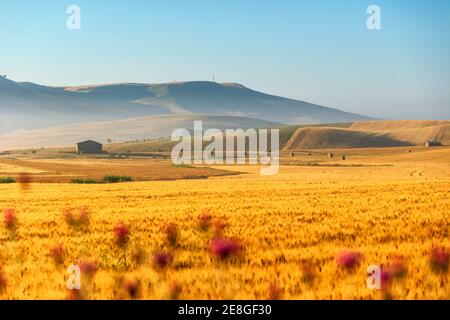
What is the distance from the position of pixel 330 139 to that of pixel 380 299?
587 feet

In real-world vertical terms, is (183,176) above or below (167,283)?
below

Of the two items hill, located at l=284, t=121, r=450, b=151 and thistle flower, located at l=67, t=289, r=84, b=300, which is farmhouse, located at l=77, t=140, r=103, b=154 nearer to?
hill, located at l=284, t=121, r=450, b=151

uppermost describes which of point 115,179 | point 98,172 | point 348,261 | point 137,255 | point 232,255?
point 348,261

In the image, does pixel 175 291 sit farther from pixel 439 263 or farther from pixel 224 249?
pixel 439 263

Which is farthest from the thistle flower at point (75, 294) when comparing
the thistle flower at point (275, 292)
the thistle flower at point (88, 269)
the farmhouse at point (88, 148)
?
the farmhouse at point (88, 148)

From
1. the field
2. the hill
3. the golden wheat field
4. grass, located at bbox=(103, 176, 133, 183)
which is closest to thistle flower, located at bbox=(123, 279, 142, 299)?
the golden wheat field

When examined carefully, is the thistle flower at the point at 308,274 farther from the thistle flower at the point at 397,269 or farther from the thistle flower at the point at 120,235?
the thistle flower at the point at 120,235

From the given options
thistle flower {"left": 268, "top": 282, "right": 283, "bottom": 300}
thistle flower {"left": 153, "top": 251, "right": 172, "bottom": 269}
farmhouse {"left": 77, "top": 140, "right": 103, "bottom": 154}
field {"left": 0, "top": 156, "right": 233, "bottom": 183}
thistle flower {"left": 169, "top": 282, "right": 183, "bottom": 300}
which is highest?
thistle flower {"left": 268, "top": 282, "right": 283, "bottom": 300}

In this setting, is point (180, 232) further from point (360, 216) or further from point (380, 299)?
point (380, 299)

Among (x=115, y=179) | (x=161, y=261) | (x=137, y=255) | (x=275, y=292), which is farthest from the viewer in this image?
(x=115, y=179)

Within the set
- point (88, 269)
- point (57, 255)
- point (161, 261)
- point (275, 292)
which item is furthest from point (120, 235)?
point (275, 292)

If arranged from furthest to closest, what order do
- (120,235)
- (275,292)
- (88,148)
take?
(88,148), (120,235), (275,292)

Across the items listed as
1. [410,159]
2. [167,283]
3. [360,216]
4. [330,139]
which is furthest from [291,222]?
[330,139]
